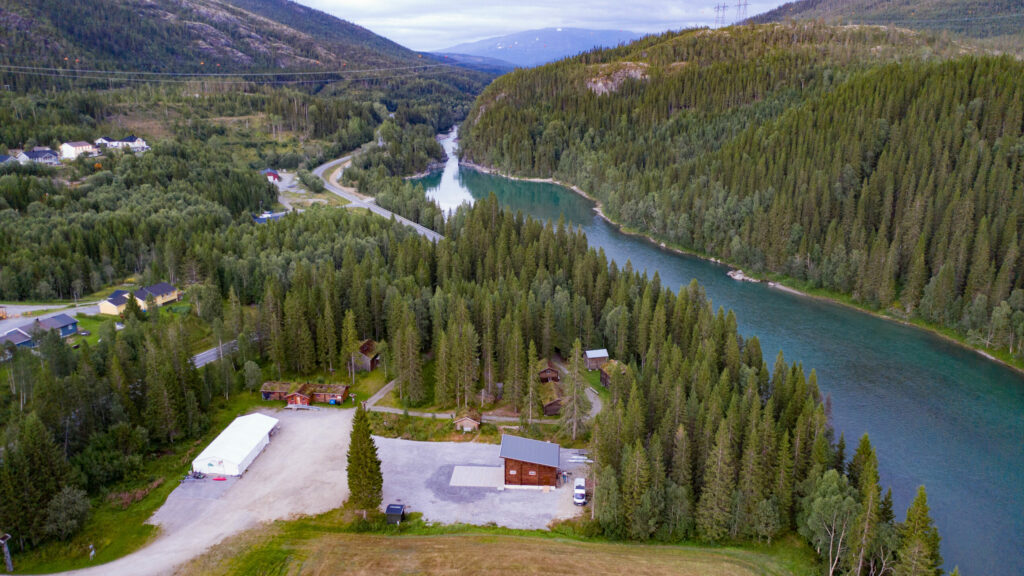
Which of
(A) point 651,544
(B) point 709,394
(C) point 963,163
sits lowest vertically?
(A) point 651,544

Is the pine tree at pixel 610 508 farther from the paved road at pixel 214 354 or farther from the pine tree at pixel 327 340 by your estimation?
the paved road at pixel 214 354

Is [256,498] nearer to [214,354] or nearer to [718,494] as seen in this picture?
[214,354]

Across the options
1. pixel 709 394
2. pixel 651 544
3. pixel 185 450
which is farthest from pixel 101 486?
pixel 709 394

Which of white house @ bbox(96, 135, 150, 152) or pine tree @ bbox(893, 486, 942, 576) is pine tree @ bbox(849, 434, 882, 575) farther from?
white house @ bbox(96, 135, 150, 152)

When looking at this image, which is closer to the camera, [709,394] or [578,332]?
[709,394]

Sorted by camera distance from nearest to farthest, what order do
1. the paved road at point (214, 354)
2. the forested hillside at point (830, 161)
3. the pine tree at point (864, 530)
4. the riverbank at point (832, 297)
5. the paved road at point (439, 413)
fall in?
the pine tree at point (864, 530)
the paved road at point (439, 413)
the paved road at point (214, 354)
the riverbank at point (832, 297)
the forested hillside at point (830, 161)

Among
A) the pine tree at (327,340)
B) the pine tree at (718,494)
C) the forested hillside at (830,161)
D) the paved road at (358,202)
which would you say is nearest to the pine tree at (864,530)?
the pine tree at (718,494)

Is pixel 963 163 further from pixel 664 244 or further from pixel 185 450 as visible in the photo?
pixel 185 450
